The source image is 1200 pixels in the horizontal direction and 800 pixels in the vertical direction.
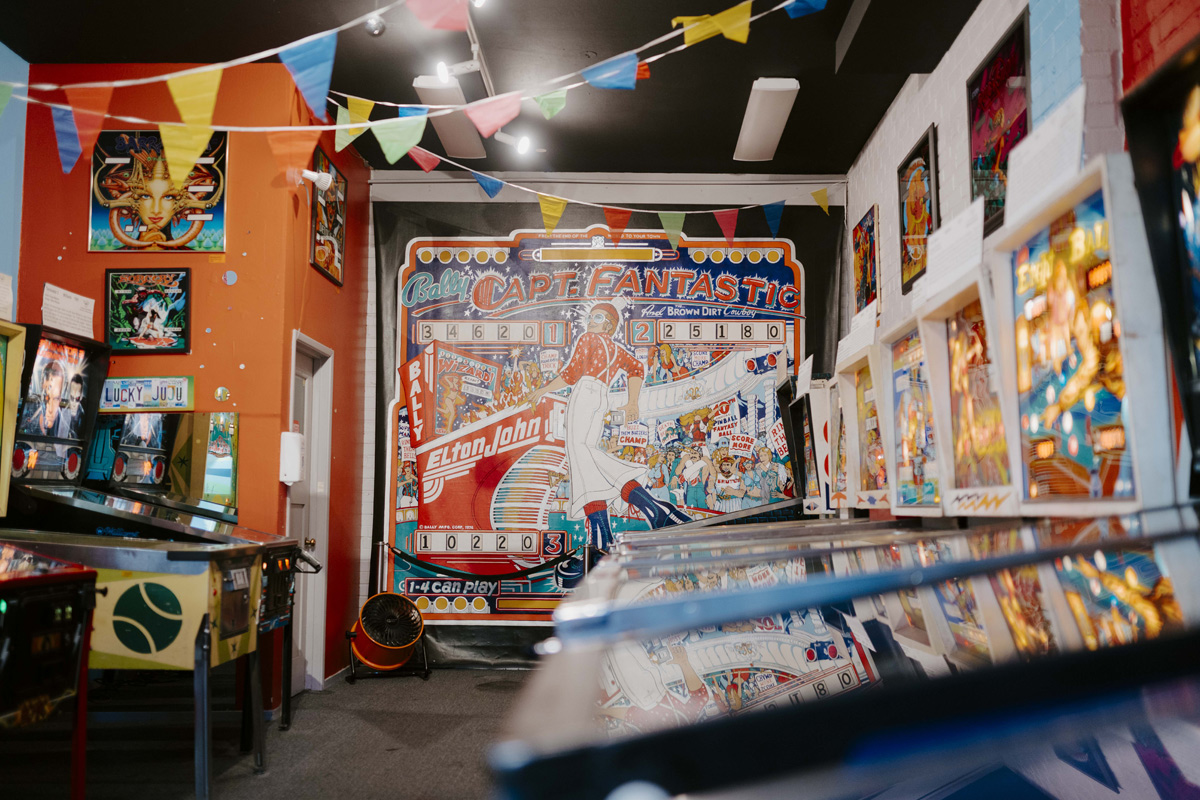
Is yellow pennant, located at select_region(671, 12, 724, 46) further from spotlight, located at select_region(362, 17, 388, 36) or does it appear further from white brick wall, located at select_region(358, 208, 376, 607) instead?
white brick wall, located at select_region(358, 208, 376, 607)

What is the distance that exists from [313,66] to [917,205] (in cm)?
300

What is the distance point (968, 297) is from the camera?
1.80 m

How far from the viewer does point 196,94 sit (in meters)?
2.79

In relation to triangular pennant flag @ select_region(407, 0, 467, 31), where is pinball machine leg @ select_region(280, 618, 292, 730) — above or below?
below

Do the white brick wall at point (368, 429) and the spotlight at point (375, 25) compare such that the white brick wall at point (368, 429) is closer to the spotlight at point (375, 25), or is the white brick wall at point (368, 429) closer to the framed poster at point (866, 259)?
the spotlight at point (375, 25)

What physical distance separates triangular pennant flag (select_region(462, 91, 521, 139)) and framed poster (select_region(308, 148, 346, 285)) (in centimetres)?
171

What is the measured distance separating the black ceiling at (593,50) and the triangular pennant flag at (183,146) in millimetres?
1156

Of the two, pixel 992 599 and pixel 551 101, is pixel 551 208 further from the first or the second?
pixel 992 599

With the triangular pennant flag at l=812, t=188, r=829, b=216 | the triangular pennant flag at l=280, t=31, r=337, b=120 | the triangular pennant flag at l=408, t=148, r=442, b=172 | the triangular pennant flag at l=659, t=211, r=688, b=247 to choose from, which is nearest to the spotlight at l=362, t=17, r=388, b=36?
the triangular pennant flag at l=280, t=31, r=337, b=120

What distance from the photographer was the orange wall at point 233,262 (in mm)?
4074

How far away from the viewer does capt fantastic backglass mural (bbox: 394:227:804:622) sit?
17.9 feet

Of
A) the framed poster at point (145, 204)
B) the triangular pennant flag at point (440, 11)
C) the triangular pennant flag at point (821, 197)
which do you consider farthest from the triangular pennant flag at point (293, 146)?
the triangular pennant flag at point (821, 197)

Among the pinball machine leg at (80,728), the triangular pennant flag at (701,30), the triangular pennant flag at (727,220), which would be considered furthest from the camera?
the triangular pennant flag at (727,220)

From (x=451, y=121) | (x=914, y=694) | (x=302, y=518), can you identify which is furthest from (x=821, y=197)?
(x=914, y=694)
